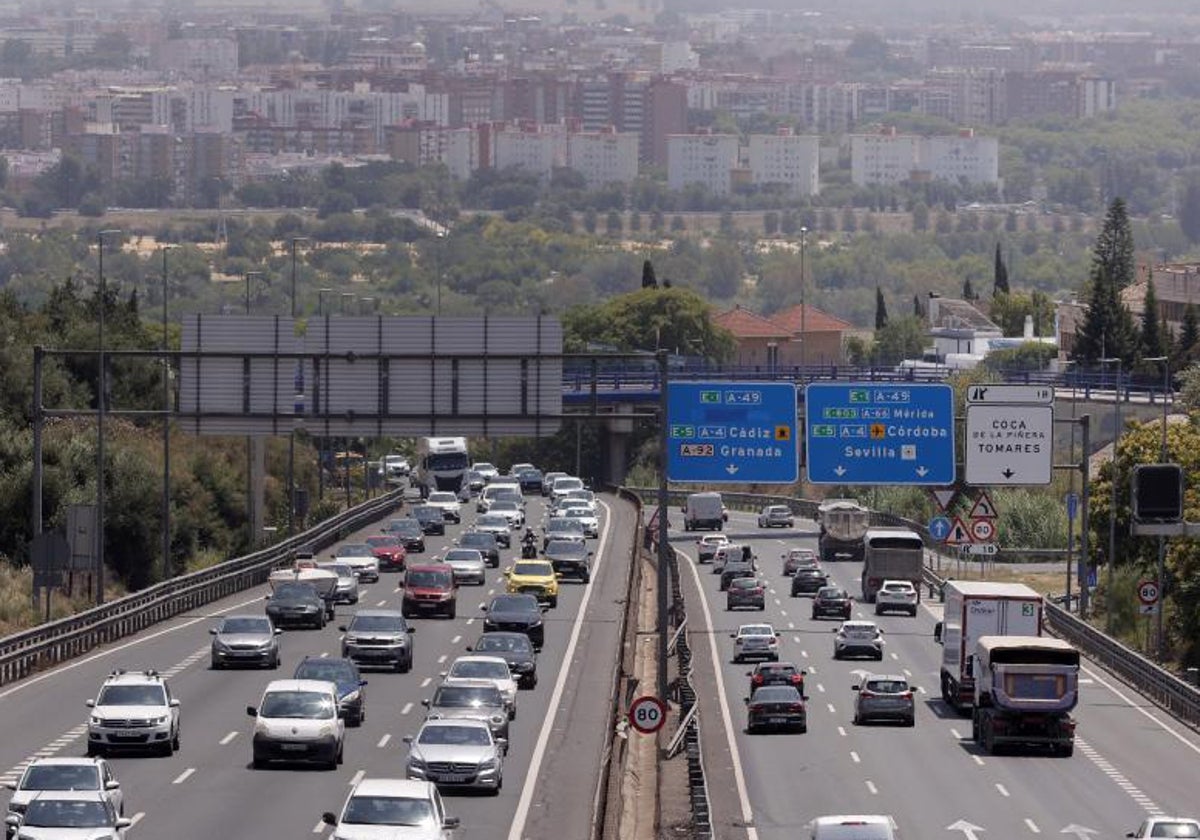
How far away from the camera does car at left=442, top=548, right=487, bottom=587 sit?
89000mm

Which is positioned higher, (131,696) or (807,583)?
(131,696)

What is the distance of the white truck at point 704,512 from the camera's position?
12575 cm

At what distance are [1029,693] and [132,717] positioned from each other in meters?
16.9

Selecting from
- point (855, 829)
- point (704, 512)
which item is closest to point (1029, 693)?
point (855, 829)

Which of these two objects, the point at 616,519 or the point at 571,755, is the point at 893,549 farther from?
the point at 571,755

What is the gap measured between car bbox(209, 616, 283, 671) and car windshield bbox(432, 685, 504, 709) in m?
11.4

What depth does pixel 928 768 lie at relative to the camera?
53.6 meters

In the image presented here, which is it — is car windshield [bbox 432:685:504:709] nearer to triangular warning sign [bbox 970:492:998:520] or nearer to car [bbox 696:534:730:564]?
triangular warning sign [bbox 970:492:998:520]

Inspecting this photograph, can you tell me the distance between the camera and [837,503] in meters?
115

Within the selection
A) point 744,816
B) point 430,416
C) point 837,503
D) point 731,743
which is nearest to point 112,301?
point 837,503

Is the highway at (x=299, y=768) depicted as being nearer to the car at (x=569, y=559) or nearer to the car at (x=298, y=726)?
the car at (x=298, y=726)

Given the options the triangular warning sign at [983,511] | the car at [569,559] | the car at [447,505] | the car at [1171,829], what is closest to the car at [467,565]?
the car at [569,559]

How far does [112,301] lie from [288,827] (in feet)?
342

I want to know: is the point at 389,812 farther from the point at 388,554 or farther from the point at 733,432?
the point at 388,554
